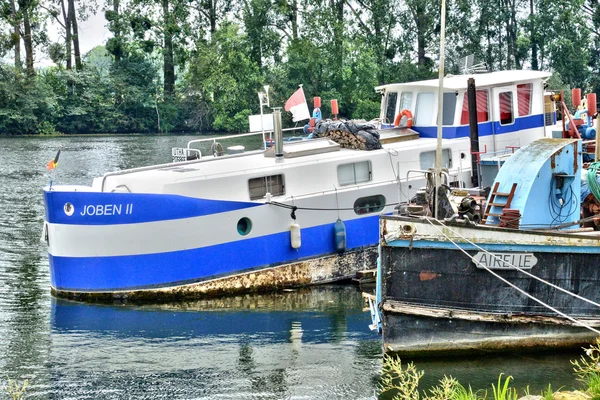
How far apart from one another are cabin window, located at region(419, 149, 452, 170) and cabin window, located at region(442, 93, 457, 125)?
678 mm

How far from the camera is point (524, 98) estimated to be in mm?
21141

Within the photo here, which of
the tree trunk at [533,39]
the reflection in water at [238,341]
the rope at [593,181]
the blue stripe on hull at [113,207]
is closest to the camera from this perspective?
the reflection in water at [238,341]

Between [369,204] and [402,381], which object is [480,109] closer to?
[369,204]

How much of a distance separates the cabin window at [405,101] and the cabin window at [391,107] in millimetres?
260

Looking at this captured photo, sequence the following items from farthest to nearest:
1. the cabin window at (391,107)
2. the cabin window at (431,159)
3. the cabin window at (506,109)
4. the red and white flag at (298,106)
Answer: the cabin window at (391,107)
the red and white flag at (298,106)
the cabin window at (506,109)
the cabin window at (431,159)

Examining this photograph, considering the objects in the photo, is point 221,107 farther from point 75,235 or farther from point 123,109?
point 75,235

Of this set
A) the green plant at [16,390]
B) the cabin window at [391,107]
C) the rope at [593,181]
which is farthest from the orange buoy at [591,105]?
the green plant at [16,390]

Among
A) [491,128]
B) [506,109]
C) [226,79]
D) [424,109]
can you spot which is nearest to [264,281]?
[424,109]

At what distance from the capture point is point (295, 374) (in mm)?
14203

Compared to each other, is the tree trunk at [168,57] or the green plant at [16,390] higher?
the tree trunk at [168,57]

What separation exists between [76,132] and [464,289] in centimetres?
4651

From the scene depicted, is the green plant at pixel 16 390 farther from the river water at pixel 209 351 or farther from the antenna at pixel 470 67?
the antenna at pixel 470 67

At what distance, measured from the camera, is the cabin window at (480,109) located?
20703 millimetres

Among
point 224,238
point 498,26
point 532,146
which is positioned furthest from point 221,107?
point 532,146
